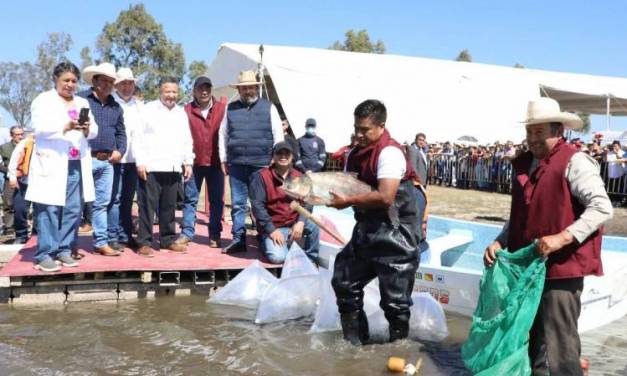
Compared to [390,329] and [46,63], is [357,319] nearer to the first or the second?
[390,329]

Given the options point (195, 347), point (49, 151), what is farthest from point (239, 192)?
point (195, 347)

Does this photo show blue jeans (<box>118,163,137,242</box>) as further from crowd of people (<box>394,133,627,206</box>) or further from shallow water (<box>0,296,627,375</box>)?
crowd of people (<box>394,133,627,206</box>)

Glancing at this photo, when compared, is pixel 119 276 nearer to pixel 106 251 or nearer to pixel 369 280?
pixel 106 251

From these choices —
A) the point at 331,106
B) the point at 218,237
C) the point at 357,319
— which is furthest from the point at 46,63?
the point at 357,319

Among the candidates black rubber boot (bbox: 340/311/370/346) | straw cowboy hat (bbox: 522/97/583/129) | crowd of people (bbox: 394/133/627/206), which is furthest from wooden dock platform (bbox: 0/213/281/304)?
crowd of people (bbox: 394/133/627/206)

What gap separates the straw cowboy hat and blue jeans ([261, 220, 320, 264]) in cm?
382

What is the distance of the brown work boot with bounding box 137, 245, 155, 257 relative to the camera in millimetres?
6965

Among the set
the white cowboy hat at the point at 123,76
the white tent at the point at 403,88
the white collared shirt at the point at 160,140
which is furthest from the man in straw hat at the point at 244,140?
the white tent at the point at 403,88

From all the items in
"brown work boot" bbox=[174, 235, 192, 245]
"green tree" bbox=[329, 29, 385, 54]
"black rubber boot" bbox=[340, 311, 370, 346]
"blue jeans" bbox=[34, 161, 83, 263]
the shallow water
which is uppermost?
"green tree" bbox=[329, 29, 385, 54]

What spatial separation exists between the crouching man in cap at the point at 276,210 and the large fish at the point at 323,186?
2.48m

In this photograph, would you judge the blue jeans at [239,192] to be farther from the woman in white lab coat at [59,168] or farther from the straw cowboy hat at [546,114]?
the straw cowboy hat at [546,114]

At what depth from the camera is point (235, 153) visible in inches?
286

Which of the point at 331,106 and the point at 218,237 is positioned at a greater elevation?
the point at 331,106

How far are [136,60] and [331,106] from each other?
99.6 feet
